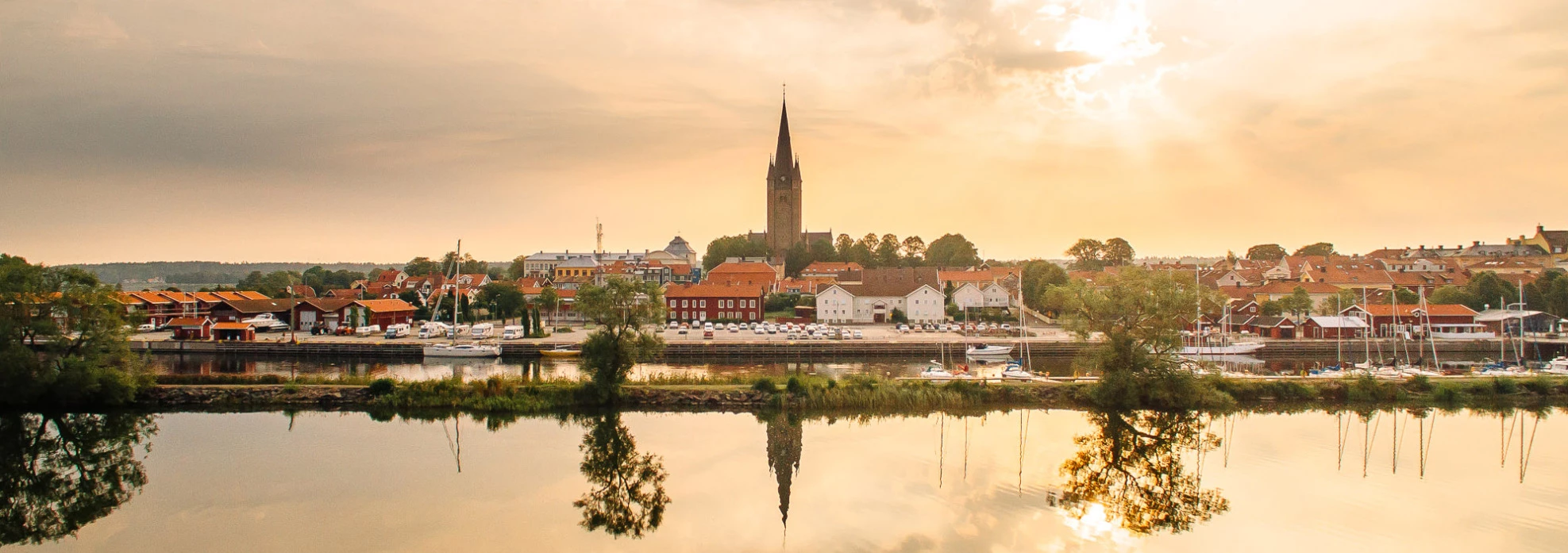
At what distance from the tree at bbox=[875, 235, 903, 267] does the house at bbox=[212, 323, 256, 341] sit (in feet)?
157

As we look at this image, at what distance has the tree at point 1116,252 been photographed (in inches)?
3177

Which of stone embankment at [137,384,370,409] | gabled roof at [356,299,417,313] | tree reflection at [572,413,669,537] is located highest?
gabled roof at [356,299,417,313]

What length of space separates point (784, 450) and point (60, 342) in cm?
1788

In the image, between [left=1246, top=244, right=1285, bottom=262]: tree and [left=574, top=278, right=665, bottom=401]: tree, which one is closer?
[left=574, top=278, right=665, bottom=401]: tree

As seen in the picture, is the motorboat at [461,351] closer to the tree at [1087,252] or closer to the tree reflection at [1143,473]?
the tree reflection at [1143,473]

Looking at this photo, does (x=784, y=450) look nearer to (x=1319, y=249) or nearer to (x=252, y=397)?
(x=252, y=397)

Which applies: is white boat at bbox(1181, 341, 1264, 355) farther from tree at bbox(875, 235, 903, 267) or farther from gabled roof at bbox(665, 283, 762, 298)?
tree at bbox(875, 235, 903, 267)

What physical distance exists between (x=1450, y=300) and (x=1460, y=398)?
26.4 meters

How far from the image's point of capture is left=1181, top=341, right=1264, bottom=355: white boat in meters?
34.7

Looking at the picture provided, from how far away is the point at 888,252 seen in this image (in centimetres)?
7788

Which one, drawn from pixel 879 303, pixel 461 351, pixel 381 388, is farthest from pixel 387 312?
pixel 879 303

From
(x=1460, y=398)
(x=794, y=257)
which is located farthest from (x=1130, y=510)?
(x=794, y=257)

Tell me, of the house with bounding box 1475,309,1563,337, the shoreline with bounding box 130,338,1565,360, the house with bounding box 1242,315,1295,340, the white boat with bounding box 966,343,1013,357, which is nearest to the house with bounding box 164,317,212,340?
the shoreline with bounding box 130,338,1565,360

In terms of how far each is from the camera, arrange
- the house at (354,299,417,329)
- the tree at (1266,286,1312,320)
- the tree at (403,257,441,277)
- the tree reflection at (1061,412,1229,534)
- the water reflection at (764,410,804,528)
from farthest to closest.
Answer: the tree at (403,257,441,277)
the tree at (1266,286,1312,320)
the house at (354,299,417,329)
the water reflection at (764,410,804,528)
the tree reflection at (1061,412,1229,534)
